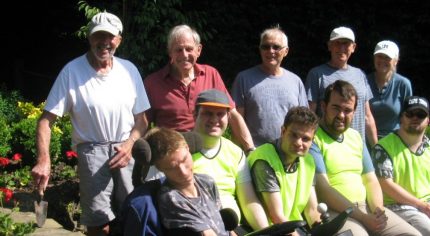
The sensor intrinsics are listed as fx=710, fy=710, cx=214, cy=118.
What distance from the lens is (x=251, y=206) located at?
13.6 ft

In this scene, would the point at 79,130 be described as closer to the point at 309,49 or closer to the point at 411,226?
the point at 411,226

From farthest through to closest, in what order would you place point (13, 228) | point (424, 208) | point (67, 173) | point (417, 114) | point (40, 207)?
point (67, 173) → point (417, 114) → point (424, 208) → point (13, 228) → point (40, 207)

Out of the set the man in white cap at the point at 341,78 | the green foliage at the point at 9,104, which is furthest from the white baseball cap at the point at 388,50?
the green foliage at the point at 9,104

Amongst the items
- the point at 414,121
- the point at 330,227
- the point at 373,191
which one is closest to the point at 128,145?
the point at 330,227

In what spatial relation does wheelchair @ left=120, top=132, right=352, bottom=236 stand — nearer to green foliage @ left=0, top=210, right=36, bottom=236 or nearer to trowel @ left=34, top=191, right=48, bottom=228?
trowel @ left=34, top=191, right=48, bottom=228

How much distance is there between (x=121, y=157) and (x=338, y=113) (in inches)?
56.6

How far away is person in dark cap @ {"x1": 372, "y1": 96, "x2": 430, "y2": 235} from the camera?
493cm

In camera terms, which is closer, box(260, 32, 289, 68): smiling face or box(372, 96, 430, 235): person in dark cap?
box(372, 96, 430, 235): person in dark cap

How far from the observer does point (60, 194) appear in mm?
6297

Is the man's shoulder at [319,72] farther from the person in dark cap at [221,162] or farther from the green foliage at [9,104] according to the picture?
the green foliage at [9,104]

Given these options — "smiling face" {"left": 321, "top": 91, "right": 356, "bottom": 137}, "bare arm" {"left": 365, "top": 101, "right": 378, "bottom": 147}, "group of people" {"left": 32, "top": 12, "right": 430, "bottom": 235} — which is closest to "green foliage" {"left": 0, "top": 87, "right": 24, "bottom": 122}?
"group of people" {"left": 32, "top": 12, "right": 430, "bottom": 235}

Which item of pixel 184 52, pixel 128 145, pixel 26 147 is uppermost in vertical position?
pixel 184 52

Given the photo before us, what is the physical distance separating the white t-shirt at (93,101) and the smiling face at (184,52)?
1.29ft

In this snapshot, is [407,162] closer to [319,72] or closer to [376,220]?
[376,220]
